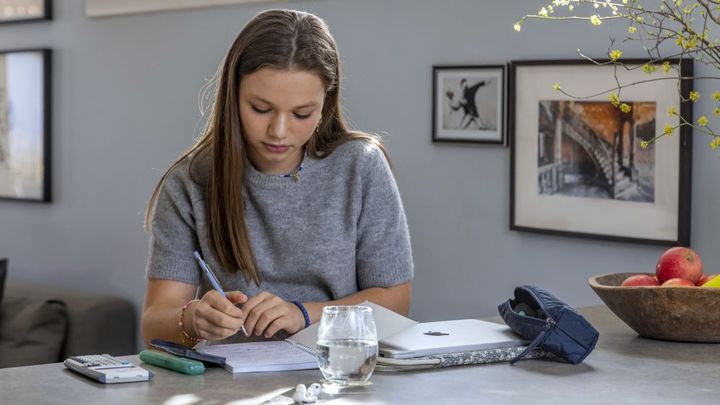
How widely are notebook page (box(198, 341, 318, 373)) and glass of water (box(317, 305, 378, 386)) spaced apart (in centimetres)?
15

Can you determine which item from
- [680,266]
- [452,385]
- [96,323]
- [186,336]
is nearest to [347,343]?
[452,385]

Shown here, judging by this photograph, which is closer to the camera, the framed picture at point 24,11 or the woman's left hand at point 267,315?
the woman's left hand at point 267,315

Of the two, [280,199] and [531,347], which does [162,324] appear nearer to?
[280,199]

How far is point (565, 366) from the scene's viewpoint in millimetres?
1949

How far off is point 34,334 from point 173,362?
2.66 metres

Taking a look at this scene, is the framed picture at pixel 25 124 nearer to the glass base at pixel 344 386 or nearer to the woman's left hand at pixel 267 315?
the woman's left hand at pixel 267 315

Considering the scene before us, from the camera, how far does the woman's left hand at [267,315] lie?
207 cm

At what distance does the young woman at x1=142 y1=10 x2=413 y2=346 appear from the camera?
228 cm

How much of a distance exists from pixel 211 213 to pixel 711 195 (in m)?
1.24

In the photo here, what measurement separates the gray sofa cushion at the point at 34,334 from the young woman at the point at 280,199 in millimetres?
2042

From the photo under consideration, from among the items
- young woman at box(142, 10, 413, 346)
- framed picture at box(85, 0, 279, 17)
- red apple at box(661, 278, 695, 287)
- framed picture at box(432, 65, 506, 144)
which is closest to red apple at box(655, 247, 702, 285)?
red apple at box(661, 278, 695, 287)

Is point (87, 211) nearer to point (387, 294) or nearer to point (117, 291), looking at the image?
point (117, 291)

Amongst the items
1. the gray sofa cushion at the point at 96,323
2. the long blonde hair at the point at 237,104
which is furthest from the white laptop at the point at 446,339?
the gray sofa cushion at the point at 96,323

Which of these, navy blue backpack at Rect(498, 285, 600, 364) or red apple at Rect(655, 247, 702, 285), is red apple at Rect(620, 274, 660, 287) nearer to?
red apple at Rect(655, 247, 702, 285)
